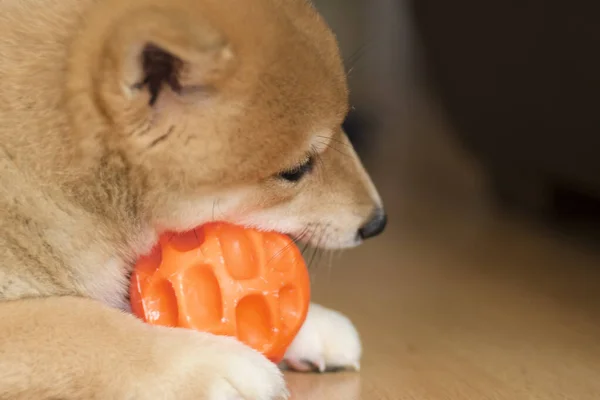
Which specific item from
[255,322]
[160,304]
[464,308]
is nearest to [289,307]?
[255,322]

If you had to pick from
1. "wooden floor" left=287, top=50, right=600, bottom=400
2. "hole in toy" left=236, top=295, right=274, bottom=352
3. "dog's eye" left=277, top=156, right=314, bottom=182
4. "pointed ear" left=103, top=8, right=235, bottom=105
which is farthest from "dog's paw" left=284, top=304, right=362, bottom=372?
"pointed ear" left=103, top=8, right=235, bottom=105

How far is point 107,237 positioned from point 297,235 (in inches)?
11.3

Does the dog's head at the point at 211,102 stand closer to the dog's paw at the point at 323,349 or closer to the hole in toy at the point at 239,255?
the hole in toy at the point at 239,255

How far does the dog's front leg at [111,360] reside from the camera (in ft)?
3.20

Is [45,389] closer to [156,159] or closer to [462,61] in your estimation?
[156,159]

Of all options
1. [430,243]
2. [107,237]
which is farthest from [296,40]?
[430,243]

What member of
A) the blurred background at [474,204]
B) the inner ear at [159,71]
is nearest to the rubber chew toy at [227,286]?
the blurred background at [474,204]

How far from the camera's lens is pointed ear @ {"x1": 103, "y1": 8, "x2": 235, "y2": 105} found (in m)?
0.95

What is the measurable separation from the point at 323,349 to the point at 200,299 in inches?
9.4

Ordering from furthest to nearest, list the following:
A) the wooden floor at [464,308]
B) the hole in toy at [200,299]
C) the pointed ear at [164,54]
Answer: the wooden floor at [464,308] < the hole in toy at [200,299] < the pointed ear at [164,54]

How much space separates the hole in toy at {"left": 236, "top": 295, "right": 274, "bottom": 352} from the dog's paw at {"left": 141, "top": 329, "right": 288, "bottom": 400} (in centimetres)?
8

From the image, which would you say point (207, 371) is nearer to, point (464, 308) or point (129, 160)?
point (129, 160)

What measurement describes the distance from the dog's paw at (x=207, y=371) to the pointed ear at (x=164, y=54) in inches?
12.5

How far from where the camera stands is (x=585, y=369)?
Result: 1284 millimetres
